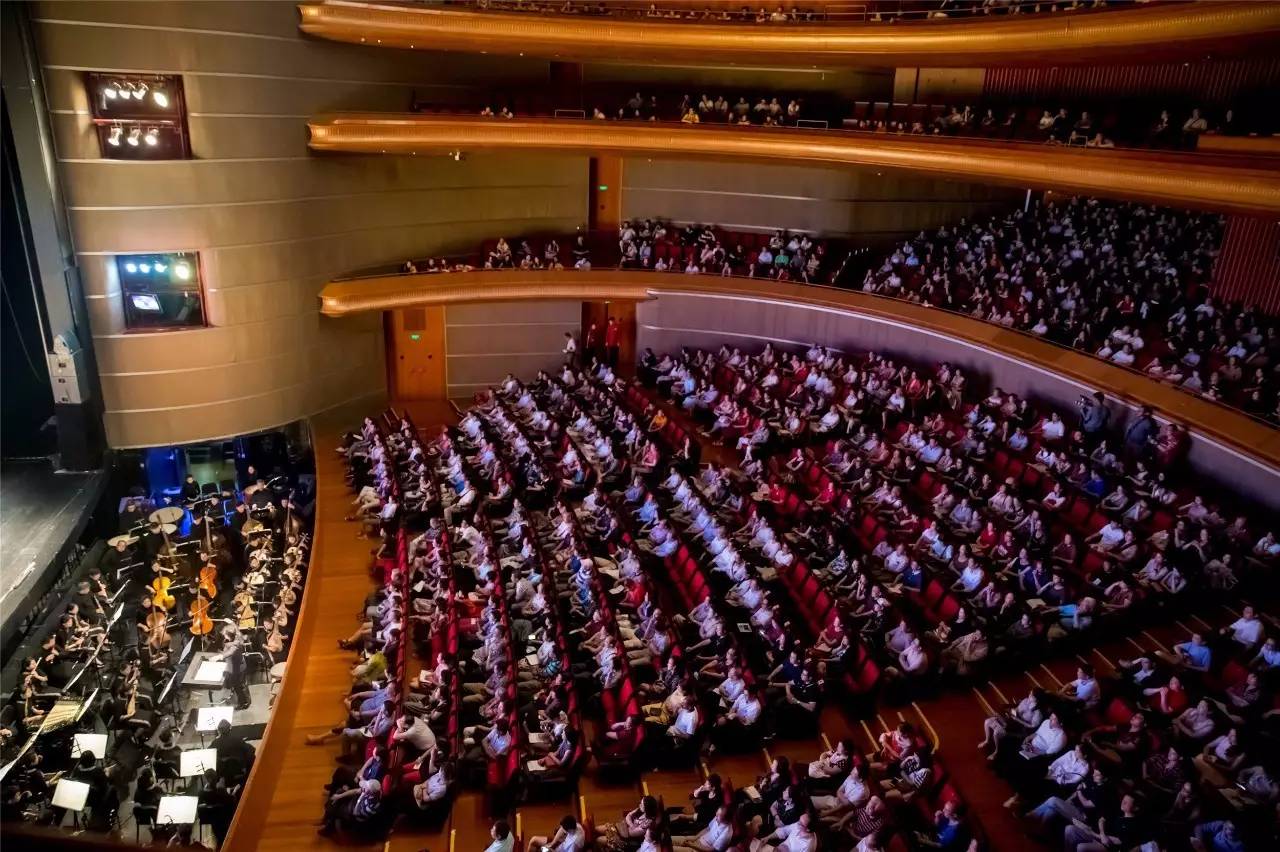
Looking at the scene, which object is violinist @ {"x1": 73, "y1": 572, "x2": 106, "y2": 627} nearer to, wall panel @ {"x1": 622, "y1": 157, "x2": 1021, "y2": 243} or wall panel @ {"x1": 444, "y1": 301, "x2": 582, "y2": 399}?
wall panel @ {"x1": 444, "y1": 301, "x2": 582, "y2": 399}

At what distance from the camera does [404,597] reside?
7.61m

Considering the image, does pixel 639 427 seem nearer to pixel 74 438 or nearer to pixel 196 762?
pixel 196 762

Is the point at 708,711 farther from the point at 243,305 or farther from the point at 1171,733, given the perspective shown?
the point at 243,305

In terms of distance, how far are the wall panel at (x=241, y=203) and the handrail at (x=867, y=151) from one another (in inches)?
24.9

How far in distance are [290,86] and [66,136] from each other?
2580mm

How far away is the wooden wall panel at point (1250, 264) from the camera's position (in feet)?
33.5

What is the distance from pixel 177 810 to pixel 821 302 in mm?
10314

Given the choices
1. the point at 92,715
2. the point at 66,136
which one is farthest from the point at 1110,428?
the point at 66,136

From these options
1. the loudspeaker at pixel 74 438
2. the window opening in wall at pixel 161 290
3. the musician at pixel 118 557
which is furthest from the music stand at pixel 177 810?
the window opening in wall at pixel 161 290

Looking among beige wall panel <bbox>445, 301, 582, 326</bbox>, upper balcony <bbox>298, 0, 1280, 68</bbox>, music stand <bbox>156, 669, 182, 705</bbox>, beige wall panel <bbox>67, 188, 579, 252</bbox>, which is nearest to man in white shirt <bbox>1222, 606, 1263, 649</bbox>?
upper balcony <bbox>298, 0, 1280, 68</bbox>

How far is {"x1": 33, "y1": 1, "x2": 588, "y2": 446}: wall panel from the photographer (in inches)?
390

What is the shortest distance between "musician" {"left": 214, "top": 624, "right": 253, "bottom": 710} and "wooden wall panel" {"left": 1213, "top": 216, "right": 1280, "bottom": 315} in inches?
439

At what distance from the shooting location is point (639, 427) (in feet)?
36.0

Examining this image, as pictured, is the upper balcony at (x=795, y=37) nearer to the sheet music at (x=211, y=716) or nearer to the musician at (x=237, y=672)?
the musician at (x=237, y=672)
